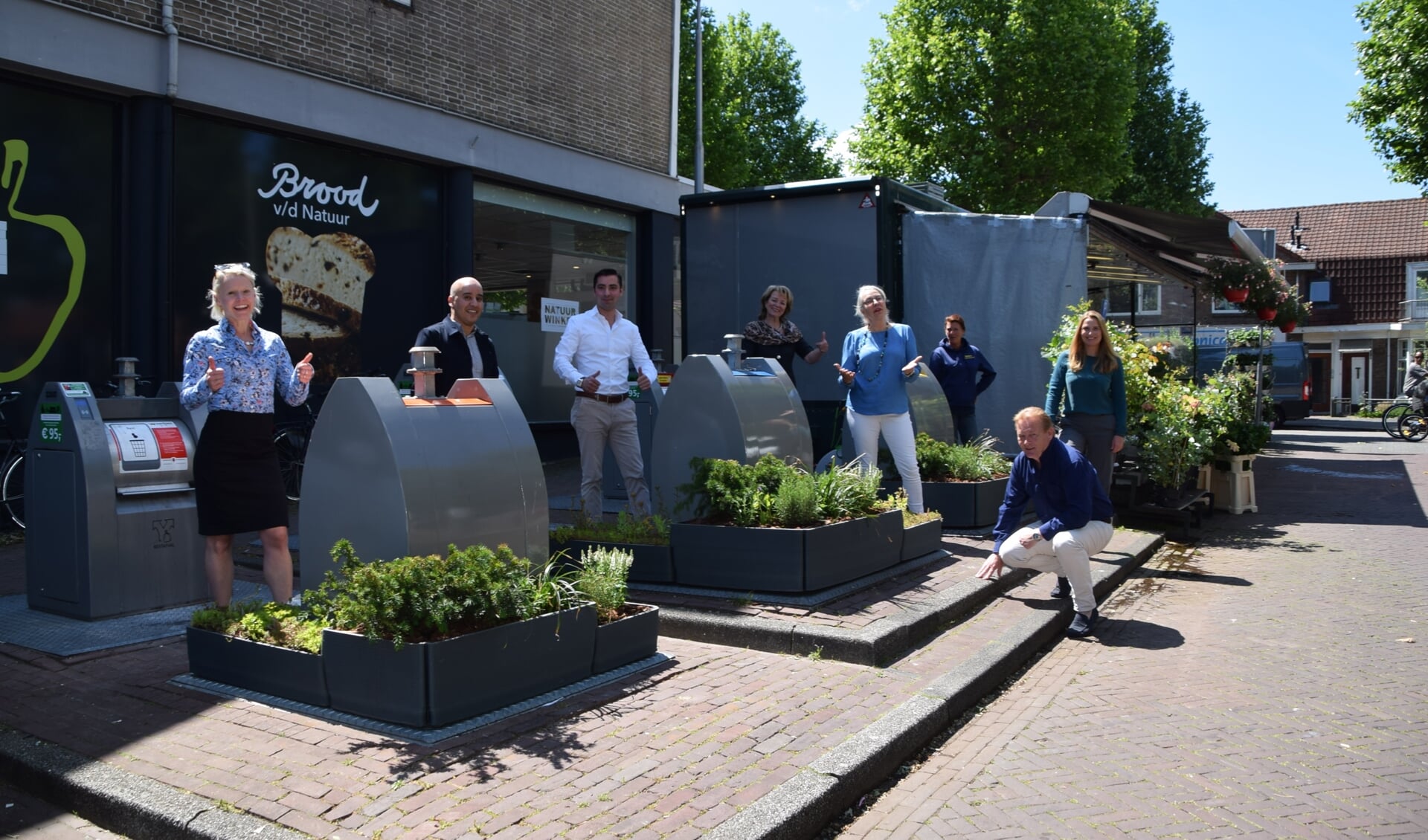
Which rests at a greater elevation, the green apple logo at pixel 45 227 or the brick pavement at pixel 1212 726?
the green apple logo at pixel 45 227

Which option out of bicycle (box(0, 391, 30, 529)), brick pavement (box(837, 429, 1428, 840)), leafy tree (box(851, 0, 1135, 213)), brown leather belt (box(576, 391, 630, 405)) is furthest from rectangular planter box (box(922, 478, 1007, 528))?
leafy tree (box(851, 0, 1135, 213))

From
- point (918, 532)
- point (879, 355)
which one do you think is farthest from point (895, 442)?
point (918, 532)

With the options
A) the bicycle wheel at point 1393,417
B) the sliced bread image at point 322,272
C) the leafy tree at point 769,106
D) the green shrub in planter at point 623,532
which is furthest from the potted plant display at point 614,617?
the leafy tree at point 769,106

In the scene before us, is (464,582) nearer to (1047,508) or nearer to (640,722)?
(640,722)

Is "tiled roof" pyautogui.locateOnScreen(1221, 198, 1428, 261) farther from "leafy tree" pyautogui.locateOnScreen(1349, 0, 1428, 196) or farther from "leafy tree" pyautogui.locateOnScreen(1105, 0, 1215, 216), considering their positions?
"leafy tree" pyautogui.locateOnScreen(1349, 0, 1428, 196)

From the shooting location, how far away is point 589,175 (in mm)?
15430

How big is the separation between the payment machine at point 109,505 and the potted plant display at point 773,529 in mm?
2882

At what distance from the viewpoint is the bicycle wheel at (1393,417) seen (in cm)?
2628

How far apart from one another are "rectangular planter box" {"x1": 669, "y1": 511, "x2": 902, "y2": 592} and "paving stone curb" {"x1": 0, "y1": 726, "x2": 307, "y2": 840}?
10.8 ft

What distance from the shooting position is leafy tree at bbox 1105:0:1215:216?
33.0 m

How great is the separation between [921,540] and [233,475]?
14.4ft

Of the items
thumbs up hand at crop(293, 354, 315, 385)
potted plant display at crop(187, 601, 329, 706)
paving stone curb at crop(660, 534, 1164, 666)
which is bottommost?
paving stone curb at crop(660, 534, 1164, 666)

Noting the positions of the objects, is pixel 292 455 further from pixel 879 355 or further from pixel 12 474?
pixel 879 355

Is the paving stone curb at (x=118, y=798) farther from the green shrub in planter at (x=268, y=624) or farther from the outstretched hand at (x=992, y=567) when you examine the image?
the outstretched hand at (x=992, y=567)
